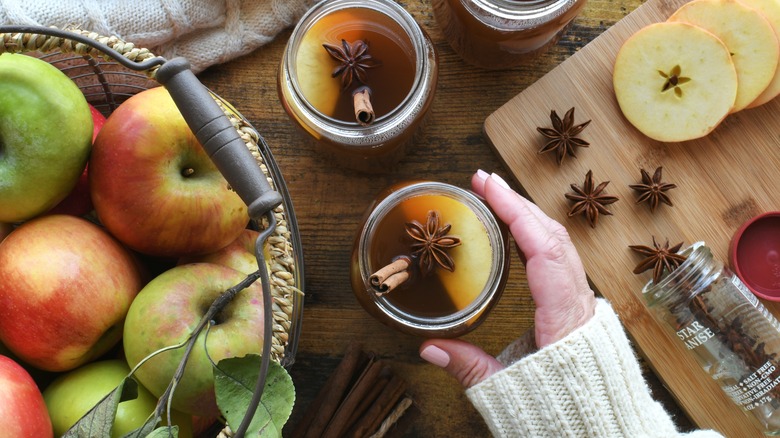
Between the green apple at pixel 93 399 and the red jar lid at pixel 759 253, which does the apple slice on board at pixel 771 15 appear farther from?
the green apple at pixel 93 399

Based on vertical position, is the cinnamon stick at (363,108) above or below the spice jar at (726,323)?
above

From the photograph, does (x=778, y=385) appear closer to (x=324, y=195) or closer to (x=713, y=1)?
(x=713, y=1)

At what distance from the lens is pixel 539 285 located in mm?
892

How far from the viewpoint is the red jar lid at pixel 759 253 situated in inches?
41.6

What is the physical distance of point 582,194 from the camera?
1.06m

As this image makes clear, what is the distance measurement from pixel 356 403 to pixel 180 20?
2.15 feet

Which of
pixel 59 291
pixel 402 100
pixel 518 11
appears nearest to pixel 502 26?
pixel 518 11

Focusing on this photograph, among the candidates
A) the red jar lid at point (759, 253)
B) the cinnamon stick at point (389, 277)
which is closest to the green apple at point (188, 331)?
the cinnamon stick at point (389, 277)

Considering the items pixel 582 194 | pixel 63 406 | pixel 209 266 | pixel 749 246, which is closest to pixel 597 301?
pixel 582 194

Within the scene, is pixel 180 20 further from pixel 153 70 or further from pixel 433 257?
pixel 433 257

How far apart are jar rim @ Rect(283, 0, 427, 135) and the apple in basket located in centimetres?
16

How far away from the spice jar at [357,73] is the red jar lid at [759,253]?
0.55m

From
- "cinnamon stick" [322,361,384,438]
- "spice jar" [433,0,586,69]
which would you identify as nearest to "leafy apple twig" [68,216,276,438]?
"cinnamon stick" [322,361,384,438]

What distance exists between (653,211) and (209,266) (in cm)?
68
